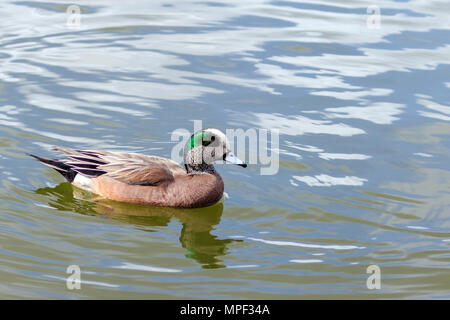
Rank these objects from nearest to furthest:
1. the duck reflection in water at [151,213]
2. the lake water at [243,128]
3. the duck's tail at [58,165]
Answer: the lake water at [243,128], the duck reflection in water at [151,213], the duck's tail at [58,165]

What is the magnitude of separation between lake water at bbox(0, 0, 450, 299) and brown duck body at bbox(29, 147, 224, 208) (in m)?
0.18

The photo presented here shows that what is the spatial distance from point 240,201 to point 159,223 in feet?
3.48

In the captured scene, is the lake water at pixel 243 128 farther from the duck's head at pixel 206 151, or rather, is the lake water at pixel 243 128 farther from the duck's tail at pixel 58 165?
the duck's head at pixel 206 151

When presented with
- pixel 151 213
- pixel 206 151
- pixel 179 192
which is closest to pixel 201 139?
pixel 206 151

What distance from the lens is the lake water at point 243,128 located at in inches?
314

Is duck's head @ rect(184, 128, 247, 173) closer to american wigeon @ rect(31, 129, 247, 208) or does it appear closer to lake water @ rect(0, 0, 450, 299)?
american wigeon @ rect(31, 129, 247, 208)

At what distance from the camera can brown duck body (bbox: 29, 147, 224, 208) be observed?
9688 millimetres

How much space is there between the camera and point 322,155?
1075cm

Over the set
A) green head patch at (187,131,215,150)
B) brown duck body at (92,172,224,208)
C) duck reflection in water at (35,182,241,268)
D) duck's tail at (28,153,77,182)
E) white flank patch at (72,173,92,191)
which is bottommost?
duck reflection in water at (35,182,241,268)

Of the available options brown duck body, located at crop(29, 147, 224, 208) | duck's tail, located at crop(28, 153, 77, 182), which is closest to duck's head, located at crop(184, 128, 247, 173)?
brown duck body, located at crop(29, 147, 224, 208)

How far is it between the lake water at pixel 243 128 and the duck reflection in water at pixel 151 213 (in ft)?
0.09

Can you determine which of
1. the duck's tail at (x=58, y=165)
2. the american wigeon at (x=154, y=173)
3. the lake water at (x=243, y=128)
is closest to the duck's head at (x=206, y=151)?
the american wigeon at (x=154, y=173)
